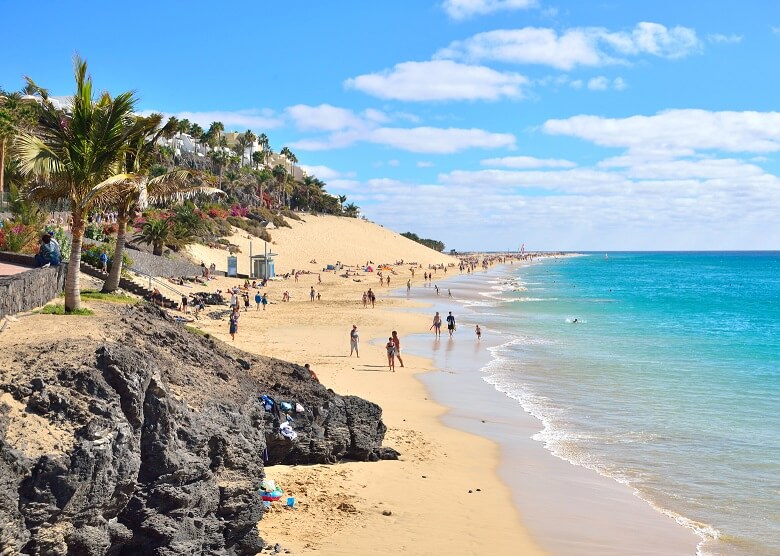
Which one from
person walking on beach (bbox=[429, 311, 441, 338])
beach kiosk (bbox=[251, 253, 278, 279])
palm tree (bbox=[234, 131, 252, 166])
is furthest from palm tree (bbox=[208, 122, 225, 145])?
person walking on beach (bbox=[429, 311, 441, 338])

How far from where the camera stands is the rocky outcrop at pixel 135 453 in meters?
6.53

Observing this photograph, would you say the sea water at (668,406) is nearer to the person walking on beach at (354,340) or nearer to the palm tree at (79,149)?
the person walking on beach at (354,340)

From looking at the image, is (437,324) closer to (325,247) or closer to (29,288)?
(29,288)

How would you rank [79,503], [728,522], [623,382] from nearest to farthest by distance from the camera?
[79,503]
[728,522]
[623,382]

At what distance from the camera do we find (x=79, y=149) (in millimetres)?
10906

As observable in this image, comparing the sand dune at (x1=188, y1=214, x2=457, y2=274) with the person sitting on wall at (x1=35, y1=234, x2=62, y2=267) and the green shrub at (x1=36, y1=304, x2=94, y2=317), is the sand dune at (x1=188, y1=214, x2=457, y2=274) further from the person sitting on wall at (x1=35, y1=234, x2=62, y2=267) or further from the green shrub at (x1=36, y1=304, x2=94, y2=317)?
the green shrub at (x1=36, y1=304, x2=94, y2=317)

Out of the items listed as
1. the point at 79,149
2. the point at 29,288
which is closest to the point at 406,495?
the point at 29,288

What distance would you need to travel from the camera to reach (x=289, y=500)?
10.1 m

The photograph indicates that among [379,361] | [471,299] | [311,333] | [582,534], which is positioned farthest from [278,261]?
[582,534]

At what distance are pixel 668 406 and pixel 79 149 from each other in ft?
50.1

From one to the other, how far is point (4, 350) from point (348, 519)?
5.04 meters

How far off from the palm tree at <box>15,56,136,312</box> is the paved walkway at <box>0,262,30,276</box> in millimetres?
7008

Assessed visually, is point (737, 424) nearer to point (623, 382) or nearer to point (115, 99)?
point (623, 382)

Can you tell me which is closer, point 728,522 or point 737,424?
point 728,522
